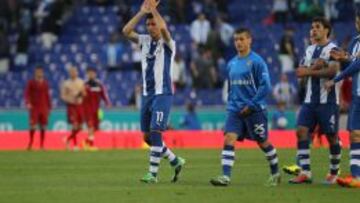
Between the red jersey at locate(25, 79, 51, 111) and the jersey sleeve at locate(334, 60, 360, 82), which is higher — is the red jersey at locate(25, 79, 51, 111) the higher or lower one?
the lower one

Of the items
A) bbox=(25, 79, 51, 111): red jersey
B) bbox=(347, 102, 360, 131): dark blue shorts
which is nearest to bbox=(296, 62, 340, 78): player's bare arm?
bbox=(347, 102, 360, 131): dark blue shorts

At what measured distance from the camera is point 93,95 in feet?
109

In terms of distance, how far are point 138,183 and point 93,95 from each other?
1640cm

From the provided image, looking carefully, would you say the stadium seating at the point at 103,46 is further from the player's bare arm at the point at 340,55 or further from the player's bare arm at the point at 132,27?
the player's bare arm at the point at 340,55

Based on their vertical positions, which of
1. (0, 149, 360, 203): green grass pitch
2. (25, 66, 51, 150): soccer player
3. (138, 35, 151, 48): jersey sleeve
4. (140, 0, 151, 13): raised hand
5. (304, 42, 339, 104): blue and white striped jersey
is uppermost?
(140, 0, 151, 13): raised hand

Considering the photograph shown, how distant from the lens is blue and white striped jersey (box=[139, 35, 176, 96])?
17.6 metres

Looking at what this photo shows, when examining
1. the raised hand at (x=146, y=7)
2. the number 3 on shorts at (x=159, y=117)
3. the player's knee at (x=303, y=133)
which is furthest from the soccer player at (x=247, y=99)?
the raised hand at (x=146, y=7)

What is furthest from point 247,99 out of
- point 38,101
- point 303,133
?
point 38,101

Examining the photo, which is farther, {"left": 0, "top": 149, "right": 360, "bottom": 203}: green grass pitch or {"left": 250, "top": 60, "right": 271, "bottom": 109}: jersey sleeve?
{"left": 250, "top": 60, "right": 271, "bottom": 109}: jersey sleeve

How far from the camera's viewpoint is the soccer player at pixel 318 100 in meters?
16.8

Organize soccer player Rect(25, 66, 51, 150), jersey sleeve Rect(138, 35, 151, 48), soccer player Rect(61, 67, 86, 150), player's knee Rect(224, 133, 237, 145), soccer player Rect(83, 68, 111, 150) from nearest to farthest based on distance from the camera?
player's knee Rect(224, 133, 237, 145), jersey sleeve Rect(138, 35, 151, 48), soccer player Rect(25, 66, 51, 150), soccer player Rect(83, 68, 111, 150), soccer player Rect(61, 67, 86, 150)

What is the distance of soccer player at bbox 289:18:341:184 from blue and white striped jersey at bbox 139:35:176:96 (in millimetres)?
2186

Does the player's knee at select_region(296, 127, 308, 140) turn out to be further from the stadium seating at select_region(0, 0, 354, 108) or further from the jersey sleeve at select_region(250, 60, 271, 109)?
the stadium seating at select_region(0, 0, 354, 108)

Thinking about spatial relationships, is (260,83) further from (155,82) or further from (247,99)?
A: (155,82)
